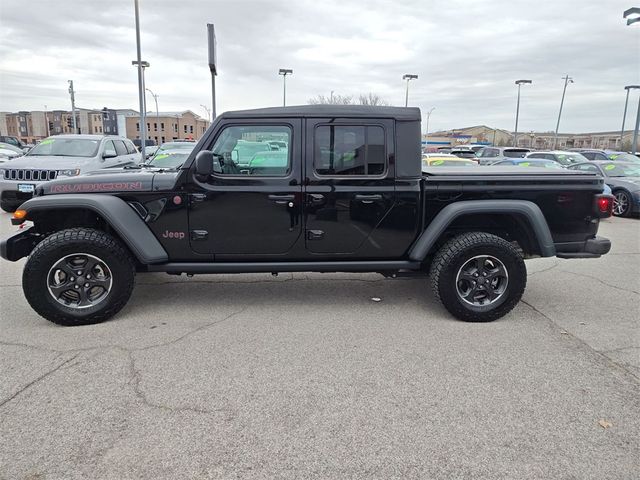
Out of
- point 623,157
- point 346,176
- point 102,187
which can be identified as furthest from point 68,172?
point 623,157

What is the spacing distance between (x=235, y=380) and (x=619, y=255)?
6.71 meters

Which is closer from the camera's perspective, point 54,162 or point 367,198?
point 367,198

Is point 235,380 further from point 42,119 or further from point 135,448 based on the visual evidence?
point 42,119

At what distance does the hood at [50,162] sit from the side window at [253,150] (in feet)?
22.3

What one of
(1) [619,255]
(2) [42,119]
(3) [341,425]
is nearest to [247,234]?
(3) [341,425]

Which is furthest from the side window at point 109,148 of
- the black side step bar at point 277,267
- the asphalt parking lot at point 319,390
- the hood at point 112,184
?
the black side step bar at point 277,267

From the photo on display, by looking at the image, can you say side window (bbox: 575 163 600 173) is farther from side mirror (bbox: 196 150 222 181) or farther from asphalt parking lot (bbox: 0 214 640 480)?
side mirror (bbox: 196 150 222 181)

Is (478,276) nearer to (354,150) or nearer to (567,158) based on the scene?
(354,150)

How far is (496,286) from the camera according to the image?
13.8 ft

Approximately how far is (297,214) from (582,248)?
9.29 ft

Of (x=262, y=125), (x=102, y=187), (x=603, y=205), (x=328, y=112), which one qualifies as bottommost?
(x=603, y=205)

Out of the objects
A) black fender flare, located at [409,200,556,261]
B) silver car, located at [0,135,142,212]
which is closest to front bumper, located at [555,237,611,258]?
black fender flare, located at [409,200,556,261]

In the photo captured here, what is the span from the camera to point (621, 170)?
1174 cm

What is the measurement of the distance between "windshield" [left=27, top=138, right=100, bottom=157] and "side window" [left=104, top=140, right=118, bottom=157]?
0.72ft
